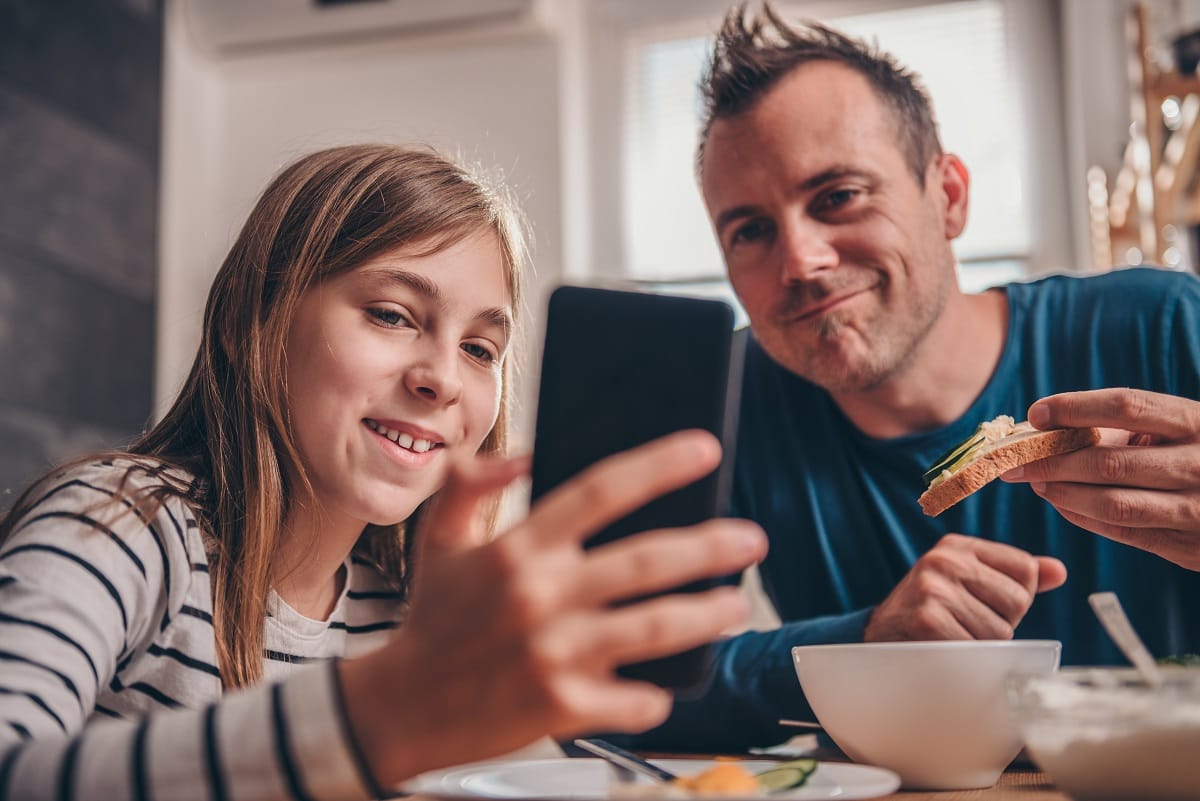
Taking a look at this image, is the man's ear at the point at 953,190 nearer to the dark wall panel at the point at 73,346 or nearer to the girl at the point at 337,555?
the girl at the point at 337,555

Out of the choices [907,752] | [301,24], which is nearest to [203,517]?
[907,752]

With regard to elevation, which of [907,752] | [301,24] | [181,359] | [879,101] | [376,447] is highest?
[301,24]

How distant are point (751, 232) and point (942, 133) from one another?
164 cm

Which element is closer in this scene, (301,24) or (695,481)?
(695,481)

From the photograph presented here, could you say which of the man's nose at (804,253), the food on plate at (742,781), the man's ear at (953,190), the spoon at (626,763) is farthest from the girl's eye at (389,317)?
the man's ear at (953,190)

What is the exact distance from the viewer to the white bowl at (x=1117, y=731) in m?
0.55

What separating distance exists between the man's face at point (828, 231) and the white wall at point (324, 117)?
4.55ft

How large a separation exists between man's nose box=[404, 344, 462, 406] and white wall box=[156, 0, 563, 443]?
1833 millimetres

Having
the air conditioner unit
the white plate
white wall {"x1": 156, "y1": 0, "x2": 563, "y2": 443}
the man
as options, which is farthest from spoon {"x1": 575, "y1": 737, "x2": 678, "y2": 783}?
the air conditioner unit

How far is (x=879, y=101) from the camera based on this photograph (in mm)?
1478

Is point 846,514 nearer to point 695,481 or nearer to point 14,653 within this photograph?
point 695,481

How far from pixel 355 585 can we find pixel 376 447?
0.24 meters

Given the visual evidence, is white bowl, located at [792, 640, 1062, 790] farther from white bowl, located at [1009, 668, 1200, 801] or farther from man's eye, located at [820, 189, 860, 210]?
man's eye, located at [820, 189, 860, 210]

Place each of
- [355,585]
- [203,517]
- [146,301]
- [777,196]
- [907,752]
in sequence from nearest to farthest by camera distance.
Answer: [907,752]
[203,517]
[355,585]
[777,196]
[146,301]
